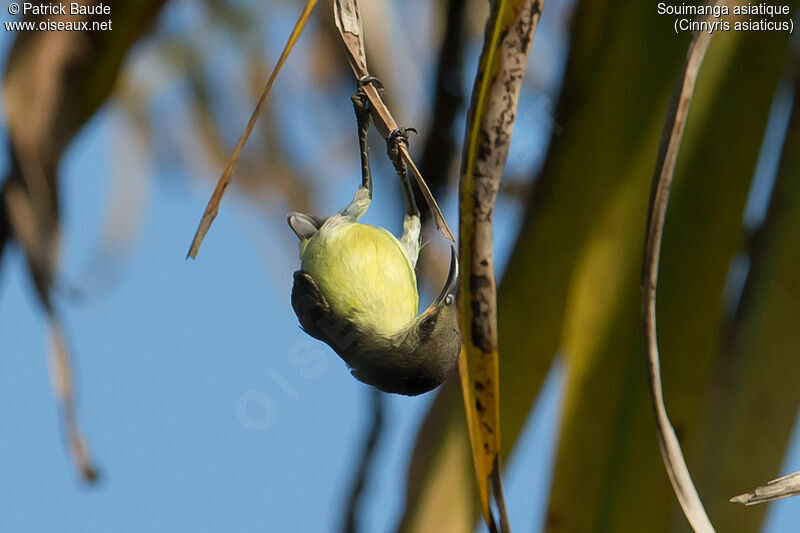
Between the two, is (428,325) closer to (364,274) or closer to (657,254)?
(364,274)

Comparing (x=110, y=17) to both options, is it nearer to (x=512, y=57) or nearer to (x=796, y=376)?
(x=512, y=57)

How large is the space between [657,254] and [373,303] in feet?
0.61

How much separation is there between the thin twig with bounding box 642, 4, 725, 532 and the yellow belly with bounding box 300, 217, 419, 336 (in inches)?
5.3

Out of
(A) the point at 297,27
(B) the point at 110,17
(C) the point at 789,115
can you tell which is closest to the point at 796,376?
(C) the point at 789,115

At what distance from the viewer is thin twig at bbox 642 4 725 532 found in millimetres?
482

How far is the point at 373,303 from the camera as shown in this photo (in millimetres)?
589

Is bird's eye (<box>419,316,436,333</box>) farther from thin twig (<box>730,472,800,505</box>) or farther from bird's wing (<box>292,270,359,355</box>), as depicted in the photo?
thin twig (<box>730,472,800,505</box>)

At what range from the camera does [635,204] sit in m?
0.84

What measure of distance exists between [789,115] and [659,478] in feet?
1.16

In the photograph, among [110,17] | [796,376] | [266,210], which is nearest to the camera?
[796,376]

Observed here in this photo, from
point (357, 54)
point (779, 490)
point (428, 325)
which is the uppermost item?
point (357, 54)

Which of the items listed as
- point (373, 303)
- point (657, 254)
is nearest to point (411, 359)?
point (373, 303)

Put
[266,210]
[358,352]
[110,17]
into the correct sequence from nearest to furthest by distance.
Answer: [358,352]
[110,17]
[266,210]

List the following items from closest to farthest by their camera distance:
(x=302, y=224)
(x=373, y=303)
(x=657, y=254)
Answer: (x=657, y=254) → (x=373, y=303) → (x=302, y=224)
